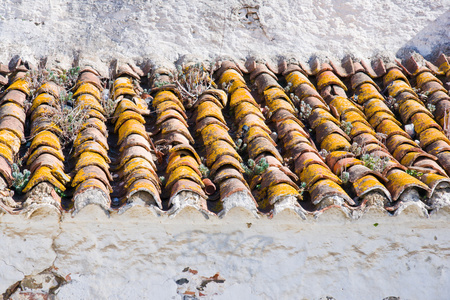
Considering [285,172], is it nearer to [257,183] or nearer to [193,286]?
[257,183]

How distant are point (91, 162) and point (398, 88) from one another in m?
3.28

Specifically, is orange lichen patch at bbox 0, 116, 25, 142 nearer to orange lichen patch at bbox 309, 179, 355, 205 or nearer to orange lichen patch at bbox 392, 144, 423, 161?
orange lichen patch at bbox 309, 179, 355, 205

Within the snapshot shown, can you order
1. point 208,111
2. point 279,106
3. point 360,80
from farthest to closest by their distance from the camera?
1. point 360,80
2. point 279,106
3. point 208,111

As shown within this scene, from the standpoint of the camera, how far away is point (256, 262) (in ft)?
12.4

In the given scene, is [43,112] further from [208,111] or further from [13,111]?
[208,111]

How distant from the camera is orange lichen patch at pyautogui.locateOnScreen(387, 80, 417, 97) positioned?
17.5 ft

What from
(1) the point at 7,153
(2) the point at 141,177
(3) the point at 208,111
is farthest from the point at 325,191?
(1) the point at 7,153

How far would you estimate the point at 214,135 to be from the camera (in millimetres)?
4316

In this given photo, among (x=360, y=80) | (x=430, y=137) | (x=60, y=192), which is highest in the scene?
(x=360, y=80)

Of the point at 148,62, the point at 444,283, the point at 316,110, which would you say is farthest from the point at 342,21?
the point at 444,283

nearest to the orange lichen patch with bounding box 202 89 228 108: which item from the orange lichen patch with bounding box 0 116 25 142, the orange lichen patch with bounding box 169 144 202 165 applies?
the orange lichen patch with bounding box 169 144 202 165

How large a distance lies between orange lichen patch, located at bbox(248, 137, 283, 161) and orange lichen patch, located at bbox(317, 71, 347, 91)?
4.60 ft

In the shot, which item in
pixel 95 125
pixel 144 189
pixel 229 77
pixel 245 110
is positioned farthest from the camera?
pixel 229 77

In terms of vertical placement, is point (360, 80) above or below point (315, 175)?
above
